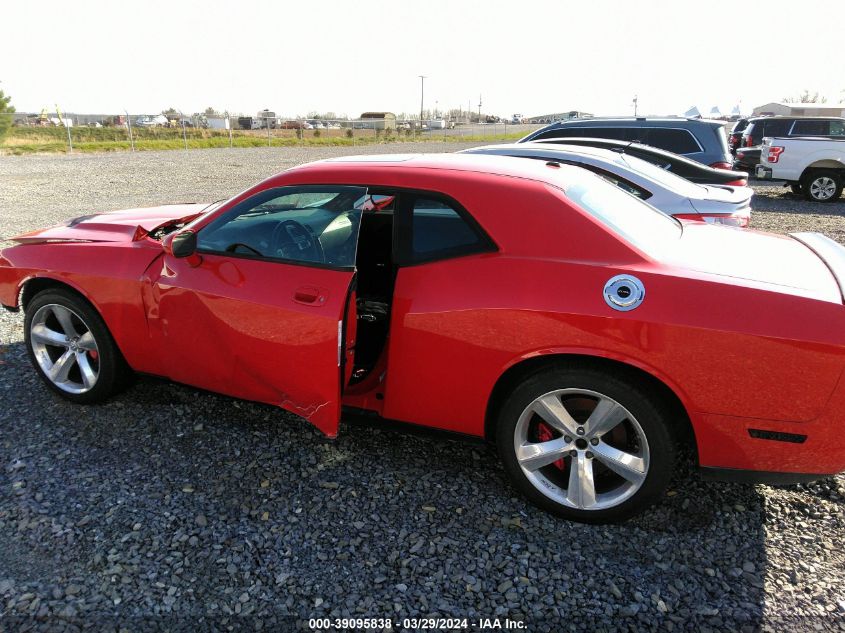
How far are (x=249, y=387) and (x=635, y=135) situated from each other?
860 centimetres

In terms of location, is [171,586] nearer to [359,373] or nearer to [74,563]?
[74,563]

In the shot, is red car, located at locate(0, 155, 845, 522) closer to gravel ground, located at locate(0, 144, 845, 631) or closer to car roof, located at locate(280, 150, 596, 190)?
car roof, located at locate(280, 150, 596, 190)

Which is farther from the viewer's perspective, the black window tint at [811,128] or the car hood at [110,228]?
the black window tint at [811,128]

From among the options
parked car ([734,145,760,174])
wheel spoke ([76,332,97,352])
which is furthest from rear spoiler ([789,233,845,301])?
parked car ([734,145,760,174])

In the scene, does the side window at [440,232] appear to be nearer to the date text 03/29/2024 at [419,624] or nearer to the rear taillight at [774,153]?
the date text 03/29/2024 at [419,624]

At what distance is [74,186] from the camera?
15.8 metres

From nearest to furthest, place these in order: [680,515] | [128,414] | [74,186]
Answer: [680,515], [128,414], [74,186]

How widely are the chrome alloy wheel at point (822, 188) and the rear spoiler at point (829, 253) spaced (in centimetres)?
1272

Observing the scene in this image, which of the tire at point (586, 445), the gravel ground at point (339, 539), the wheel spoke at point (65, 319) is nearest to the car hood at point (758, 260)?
the tire at point (586, 445)

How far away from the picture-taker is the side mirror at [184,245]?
3.41m

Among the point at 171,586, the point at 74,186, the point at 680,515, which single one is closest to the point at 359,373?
the point at 171,586

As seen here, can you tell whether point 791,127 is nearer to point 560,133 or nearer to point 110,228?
point 560,133

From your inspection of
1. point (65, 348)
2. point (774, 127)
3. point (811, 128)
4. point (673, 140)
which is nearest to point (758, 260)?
point (65, 348)

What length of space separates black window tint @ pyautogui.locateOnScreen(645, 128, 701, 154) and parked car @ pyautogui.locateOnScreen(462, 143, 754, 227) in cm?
331
